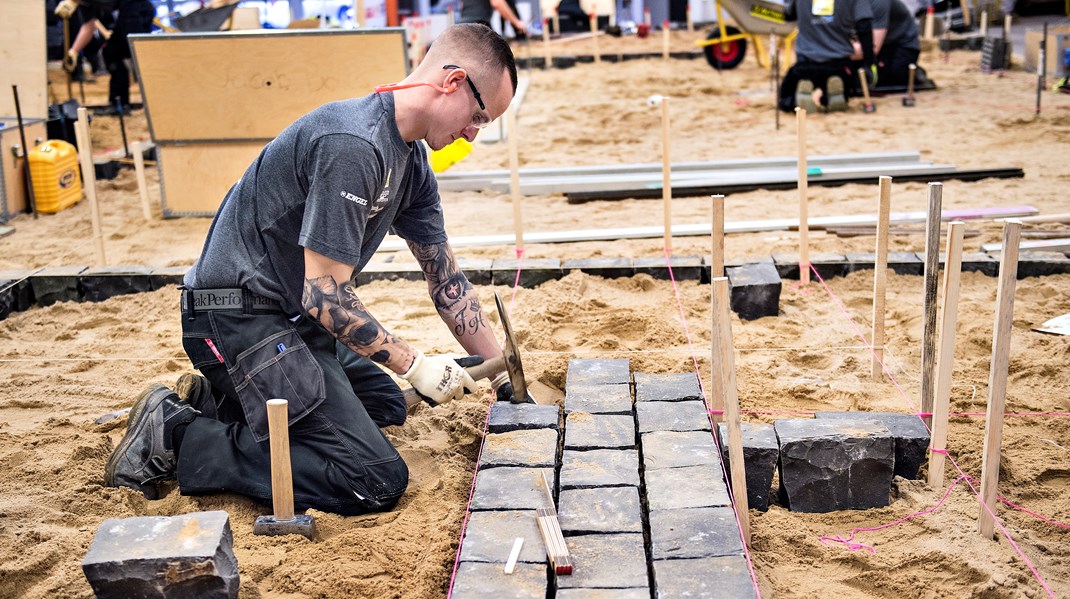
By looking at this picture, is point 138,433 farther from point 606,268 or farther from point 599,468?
point 606,268

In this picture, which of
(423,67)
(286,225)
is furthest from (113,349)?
(423,67)

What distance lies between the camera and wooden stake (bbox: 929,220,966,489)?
2795 mm

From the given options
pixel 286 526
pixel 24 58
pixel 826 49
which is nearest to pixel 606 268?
pixel 286 526

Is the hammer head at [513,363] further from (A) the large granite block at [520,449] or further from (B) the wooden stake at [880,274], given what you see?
(B) the wooden stake at [880,274]

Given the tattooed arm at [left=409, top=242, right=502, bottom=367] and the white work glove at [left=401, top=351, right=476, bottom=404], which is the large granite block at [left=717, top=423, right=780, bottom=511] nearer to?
the white work glove at [left=401, top=351, right=476, bottom=404]

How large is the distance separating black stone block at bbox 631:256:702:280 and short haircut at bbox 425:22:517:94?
2352mm

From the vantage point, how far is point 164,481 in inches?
128

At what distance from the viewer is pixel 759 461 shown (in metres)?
2.98

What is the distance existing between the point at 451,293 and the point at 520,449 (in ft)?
2.27

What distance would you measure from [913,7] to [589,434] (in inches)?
691

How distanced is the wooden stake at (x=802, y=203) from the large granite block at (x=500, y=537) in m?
2.55

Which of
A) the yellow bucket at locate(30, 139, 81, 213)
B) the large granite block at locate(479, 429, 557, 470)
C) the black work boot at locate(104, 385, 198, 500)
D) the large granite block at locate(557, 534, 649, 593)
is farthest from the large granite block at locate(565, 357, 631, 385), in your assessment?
the yellow bucket at locate(30, 139, 81, 213)

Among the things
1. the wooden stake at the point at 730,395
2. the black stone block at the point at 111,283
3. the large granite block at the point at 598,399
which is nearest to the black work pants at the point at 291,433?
the large granite block at the point at 598,399

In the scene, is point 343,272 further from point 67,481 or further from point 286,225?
point 67,481
